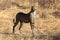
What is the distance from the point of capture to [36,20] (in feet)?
50.8

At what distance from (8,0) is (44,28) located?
717 centimetres

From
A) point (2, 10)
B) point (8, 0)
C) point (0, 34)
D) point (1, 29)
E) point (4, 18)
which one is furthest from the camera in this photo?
point (8, 0)

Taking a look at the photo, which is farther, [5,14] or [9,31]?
[5,14]

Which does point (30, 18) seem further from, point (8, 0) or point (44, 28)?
point (8, 0)

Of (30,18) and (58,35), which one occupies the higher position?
(30,18)

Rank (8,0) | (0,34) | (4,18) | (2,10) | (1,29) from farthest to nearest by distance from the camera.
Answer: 1. (8,0)
2. (2,10)
3. (4,18)
4. (1,29)
5. (0,34)

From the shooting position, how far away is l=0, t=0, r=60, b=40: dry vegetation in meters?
12.0

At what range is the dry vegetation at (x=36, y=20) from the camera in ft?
39.4

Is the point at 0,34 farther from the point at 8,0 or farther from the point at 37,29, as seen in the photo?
the point at 8,0

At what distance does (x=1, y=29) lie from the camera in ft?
43.7

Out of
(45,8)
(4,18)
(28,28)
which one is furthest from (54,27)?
(45,8)

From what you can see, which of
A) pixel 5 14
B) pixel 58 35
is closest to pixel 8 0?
pixel 5 14

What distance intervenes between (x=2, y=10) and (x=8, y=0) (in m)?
2.52

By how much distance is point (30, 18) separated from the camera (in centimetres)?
1252
